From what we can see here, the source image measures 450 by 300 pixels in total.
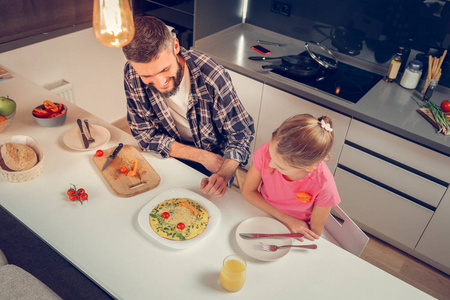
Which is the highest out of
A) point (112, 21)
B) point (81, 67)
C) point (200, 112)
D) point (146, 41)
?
point (112, 21)

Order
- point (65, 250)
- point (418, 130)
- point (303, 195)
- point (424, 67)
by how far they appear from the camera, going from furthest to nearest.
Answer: point (424, 67)
point (418, 130)
point (303, 195)
point (65, 250)

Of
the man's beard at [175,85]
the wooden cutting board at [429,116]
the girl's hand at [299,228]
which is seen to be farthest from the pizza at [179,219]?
the wooden cutting board at [429,116]

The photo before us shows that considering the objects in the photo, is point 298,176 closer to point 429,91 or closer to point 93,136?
point 93,136

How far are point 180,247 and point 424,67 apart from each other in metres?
1.94

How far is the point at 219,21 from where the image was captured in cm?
284

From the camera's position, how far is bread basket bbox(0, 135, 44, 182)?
150 centimetres

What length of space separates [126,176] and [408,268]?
5.92 ft

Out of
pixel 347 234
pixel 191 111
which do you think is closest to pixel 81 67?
pixel 191 111

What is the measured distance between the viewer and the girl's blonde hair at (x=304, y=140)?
4.35 ft

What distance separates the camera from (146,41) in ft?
4.80

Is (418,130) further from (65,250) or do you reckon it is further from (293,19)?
(65,250)

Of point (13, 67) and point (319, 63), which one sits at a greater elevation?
point (319, 63)

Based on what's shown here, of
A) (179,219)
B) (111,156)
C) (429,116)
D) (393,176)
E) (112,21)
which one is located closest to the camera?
(112,21)

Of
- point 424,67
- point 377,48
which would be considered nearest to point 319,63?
point 377,48
